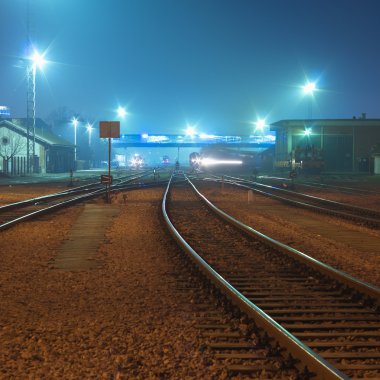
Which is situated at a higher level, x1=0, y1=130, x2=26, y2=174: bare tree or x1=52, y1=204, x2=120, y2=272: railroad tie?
x1=0, y1=130, x2=26, y2=174: bare tree

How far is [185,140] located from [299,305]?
134045 millimetres

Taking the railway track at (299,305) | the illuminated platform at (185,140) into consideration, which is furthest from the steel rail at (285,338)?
the illuminated platform at (185,140)

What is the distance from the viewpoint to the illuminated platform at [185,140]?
13462 centimetres

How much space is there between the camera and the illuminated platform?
134625mm

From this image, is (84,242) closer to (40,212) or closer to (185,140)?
(40,212)

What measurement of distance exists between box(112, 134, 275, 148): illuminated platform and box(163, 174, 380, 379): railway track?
397ft

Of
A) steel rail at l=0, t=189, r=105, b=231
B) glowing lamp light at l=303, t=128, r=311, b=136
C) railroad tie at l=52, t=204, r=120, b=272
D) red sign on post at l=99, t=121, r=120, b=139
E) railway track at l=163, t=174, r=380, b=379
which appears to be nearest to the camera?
railway track at l=163, t=174, r=380, b=379

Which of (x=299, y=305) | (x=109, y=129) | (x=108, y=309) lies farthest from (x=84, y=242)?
(x=109, y=129)

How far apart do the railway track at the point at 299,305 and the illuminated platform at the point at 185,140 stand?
120959mm

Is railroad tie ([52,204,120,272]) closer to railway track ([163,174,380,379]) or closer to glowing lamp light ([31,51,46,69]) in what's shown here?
railway track ([163,174,380,379])

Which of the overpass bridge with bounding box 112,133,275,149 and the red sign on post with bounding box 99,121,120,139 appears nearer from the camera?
the red sign on post with bounding box 99,121,120,139

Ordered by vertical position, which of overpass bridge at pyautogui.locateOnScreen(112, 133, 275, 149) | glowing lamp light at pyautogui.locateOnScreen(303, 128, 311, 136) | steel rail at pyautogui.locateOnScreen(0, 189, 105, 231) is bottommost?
steel rail at pyautogui.locateOnScreen(0, 189, 105, 231)

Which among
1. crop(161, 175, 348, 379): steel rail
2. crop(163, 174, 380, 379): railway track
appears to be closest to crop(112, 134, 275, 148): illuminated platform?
crop(163, 174, 380, 379): railway track

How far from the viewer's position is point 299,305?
23.9ft
